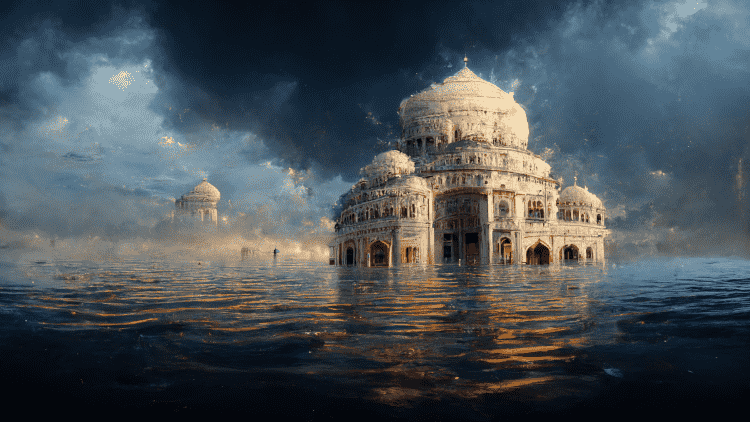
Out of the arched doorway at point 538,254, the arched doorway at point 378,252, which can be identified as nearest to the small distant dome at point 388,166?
the arched doorway at point 378,252

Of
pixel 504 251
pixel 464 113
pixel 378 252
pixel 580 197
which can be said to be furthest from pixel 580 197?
pixel 378 252

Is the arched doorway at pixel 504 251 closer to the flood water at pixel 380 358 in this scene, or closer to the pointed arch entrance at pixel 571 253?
the pointed arch entrance at pixel 571 253

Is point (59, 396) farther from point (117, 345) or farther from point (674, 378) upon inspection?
point (674, 378)

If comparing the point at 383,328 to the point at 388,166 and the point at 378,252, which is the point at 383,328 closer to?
the point at 378,252

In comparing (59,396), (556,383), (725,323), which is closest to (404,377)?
(556,383)

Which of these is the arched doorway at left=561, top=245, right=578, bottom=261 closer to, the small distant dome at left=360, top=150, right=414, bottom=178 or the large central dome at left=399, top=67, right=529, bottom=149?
the large central dome at left=399, top=67, right=529, bottom=149

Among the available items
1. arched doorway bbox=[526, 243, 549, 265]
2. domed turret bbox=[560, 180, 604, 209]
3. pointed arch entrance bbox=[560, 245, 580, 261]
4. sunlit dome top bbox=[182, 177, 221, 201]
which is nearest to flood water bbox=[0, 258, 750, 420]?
arched doorway bbox=[526, 243, 549, 265]
